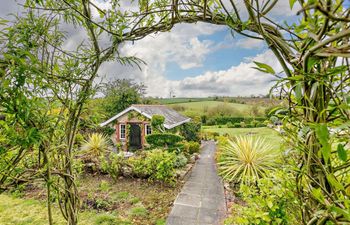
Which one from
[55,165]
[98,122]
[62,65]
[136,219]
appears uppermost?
[62,65]

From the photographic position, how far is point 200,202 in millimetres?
5422

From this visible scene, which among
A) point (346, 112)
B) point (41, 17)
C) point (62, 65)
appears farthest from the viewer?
point (62, 65)

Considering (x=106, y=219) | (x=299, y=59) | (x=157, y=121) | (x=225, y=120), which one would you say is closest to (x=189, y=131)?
(x=157, y=121)

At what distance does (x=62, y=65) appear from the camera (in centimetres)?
128

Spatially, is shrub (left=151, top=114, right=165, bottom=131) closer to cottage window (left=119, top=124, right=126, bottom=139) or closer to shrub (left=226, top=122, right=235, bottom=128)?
cottage window (left=119, top=124, right=126, bottom=139)

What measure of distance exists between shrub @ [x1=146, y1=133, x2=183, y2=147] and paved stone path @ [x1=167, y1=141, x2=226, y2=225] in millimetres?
4225

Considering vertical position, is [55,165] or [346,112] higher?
[346,112]

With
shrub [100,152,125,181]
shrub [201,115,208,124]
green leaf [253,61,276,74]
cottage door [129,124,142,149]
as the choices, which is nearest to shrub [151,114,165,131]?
cottage door [129,124,142,149]

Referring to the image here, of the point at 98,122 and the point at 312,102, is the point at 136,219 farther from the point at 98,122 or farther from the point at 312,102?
the point at 312,102

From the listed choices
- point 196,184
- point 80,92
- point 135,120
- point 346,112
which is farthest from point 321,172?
point 135,120

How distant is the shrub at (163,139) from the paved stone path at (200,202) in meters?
4.22

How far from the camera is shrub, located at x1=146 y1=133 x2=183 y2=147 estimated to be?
1238 cm

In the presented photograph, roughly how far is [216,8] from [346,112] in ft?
2.40

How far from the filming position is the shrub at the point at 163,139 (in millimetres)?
12375
